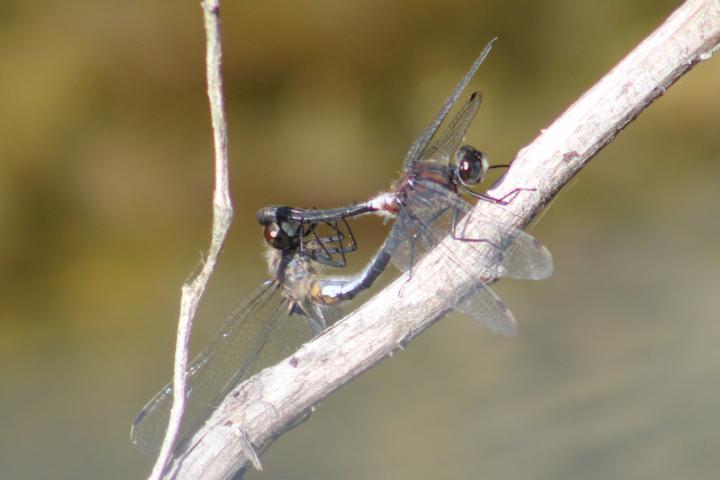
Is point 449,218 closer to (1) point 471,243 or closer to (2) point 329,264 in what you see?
(1) point 471,243

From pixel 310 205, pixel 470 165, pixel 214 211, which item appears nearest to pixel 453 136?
pixel 470 165

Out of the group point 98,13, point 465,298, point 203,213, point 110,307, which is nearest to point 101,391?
point 110,307

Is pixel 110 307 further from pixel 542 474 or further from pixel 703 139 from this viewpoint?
pixel 703 139

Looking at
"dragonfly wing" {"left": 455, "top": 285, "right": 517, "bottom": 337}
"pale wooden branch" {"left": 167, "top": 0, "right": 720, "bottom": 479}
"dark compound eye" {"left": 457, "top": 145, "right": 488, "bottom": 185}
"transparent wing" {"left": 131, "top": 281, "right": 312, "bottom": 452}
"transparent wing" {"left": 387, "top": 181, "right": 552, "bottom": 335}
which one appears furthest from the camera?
"dark compound eye" {"left": 457, "top": 145, "right": 488, "bottom": 185}

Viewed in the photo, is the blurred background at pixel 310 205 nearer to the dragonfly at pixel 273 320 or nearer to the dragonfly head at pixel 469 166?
the dragonfly at pixel 273 320

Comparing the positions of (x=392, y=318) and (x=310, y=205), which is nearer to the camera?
(x=392, y=318)

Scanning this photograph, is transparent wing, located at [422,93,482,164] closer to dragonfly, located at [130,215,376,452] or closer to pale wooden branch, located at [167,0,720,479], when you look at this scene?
dragonfly, located at [130,215,376,452]

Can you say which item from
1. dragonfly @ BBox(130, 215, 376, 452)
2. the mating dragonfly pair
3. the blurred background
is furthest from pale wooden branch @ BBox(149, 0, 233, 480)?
the blurred background
